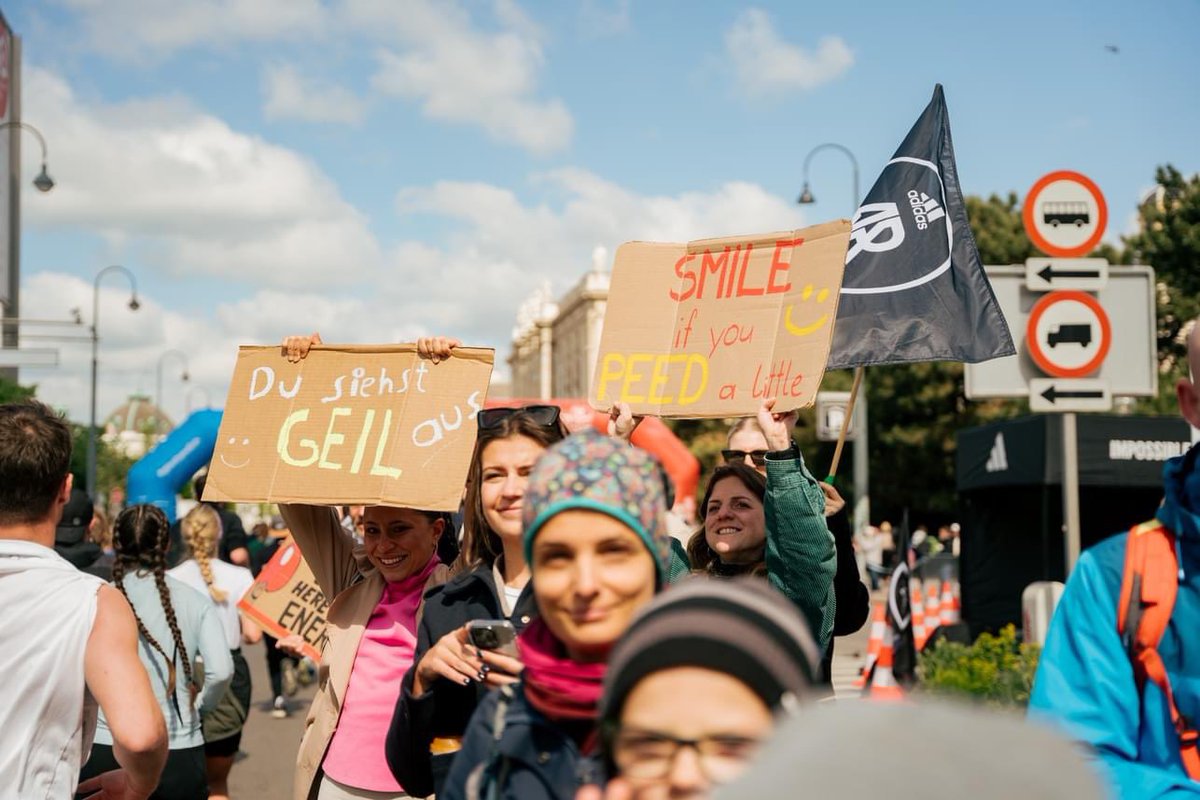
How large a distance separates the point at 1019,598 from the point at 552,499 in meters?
11.9

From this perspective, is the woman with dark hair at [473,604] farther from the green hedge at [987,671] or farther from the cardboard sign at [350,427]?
the green hedge at [987,671]

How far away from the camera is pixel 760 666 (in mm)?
1522

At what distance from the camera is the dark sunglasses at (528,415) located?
3324 mm

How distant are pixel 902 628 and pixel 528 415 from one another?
8203 mm

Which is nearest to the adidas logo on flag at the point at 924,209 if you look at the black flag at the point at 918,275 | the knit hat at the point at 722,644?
the black flag at the point at 918,275

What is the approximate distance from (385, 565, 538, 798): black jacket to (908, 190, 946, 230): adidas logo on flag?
101 inches

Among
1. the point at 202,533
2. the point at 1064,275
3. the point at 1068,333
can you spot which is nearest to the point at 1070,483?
the point at 1068,333

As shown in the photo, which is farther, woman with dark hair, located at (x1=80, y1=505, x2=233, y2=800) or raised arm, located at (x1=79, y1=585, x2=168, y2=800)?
woman with dark hair, located at (x1=80, y1=505, x2=233, y2=800)

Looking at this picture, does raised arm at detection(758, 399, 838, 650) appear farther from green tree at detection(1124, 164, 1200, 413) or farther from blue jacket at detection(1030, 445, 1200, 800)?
green tree at detection(1124, 164, 1200, 413)

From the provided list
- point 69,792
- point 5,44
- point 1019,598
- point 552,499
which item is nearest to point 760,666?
point 552,499

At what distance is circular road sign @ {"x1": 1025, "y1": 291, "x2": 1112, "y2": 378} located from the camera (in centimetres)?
667

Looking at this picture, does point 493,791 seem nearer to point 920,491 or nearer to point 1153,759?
point 1153,759

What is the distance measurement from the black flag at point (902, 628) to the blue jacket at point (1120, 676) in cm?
869

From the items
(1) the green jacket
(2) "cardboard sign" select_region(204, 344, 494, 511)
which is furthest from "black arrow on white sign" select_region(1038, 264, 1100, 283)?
Answer: (1) the green jacket
